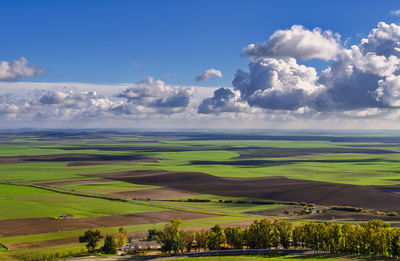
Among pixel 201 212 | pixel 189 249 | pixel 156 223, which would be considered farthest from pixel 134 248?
pixel 201 212

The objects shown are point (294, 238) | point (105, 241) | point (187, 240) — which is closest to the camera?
point (105, 241)

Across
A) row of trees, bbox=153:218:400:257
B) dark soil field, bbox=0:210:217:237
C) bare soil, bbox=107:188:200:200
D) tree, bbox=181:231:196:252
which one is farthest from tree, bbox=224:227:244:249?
bare soil, bbox=107:188:200:200

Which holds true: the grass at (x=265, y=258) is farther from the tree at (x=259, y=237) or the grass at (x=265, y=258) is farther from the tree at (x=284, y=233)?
the tree at (x=284, y=233)

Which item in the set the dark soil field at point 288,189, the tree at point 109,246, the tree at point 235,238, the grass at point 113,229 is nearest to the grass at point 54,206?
the grass at point 113,229

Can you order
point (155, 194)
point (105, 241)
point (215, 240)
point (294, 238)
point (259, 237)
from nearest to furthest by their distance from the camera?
point (105, 241), point (215, 240), point (294, 238), point (259, 237), point (155, 194)

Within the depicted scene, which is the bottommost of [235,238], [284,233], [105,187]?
[105,187]

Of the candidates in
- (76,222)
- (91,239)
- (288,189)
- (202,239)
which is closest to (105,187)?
(76,222)

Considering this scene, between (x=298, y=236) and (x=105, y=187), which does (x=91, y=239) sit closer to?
(x=298, y=236)
